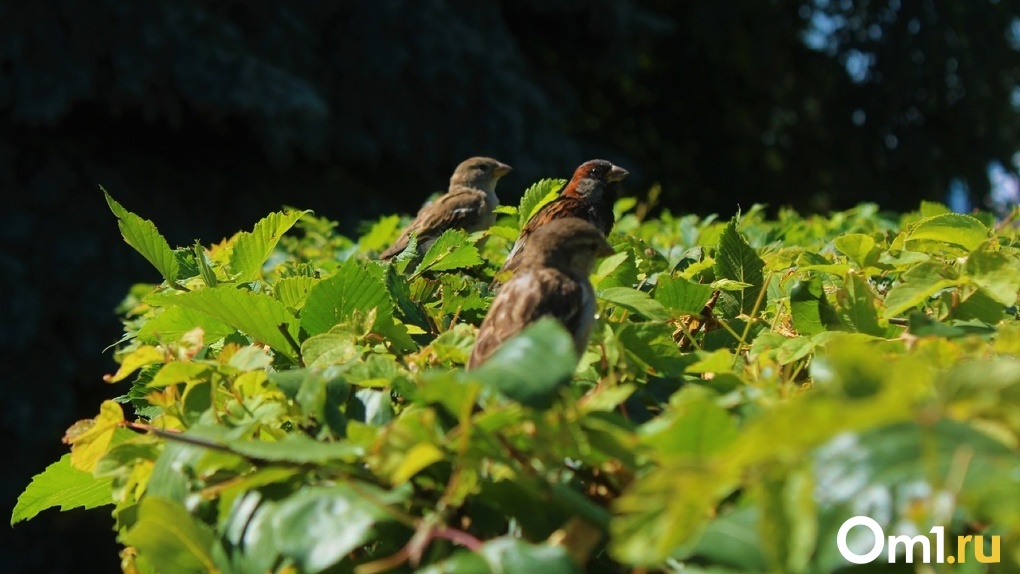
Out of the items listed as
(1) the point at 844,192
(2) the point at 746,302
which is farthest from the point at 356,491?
(1) the point at 844,192

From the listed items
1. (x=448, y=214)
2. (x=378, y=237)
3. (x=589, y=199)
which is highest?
(x=378, y=237)

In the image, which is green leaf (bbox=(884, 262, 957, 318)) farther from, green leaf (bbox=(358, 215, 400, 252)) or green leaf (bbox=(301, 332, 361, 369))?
green leaf (bbox=(358, 215, 400, 252))

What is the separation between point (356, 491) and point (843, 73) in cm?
1572

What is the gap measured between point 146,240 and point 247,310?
32 cm

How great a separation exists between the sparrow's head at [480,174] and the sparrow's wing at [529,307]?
12.6ft

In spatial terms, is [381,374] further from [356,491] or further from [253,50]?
[253,50]

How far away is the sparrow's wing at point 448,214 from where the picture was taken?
461 centimetres

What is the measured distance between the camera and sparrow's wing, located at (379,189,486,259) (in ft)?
15.1

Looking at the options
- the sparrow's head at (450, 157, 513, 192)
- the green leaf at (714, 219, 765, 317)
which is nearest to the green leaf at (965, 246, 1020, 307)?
the green leaf at (714, 219, 765, 317)

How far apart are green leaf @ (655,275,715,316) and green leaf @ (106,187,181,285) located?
3.00 ft

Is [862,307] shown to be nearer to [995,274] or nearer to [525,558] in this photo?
[995,274]

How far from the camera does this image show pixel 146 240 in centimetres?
199

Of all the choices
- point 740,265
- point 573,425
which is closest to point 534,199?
point 740,265

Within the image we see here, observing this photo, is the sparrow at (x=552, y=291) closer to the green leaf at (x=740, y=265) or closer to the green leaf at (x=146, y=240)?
the green leaf at (x=740, y=265)
